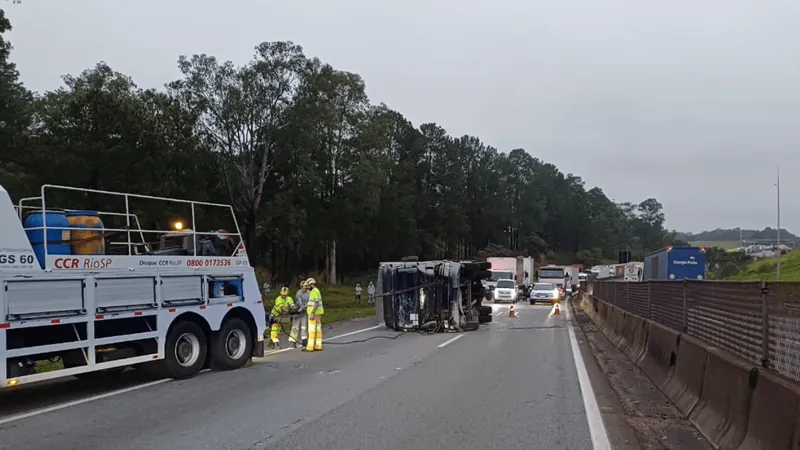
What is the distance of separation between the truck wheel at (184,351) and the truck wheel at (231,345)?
0.79 ft

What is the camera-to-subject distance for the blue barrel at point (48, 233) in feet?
34.3

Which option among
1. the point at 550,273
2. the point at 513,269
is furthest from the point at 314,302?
the point at 550,273

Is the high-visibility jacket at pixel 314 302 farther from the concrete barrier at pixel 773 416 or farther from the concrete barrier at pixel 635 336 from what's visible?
the concrete barrier at pixel 773 416

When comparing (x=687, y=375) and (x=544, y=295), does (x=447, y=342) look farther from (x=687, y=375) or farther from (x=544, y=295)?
(x=544, y=295)

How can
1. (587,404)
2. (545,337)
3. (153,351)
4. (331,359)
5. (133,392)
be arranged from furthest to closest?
(545,337) < (331,359) < (153,351) < (133,392) < (587,404)

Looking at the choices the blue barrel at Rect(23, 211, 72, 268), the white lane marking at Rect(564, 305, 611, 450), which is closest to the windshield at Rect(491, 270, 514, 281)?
the white lane marking at Rect(564, 305, 611, 450)

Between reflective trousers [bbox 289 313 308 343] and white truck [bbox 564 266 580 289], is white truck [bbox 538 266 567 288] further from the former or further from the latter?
reflective trousers [bbox 289 313 308 343]

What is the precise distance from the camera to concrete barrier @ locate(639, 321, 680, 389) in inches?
442

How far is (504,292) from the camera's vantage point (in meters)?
47.4

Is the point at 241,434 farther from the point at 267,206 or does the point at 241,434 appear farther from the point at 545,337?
the point at 267,206

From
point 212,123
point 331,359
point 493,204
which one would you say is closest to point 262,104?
point 212,123

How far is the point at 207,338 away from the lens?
13.5 m

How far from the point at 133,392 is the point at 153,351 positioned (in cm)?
90

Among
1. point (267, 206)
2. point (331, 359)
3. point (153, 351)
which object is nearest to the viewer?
point (153, 351)
